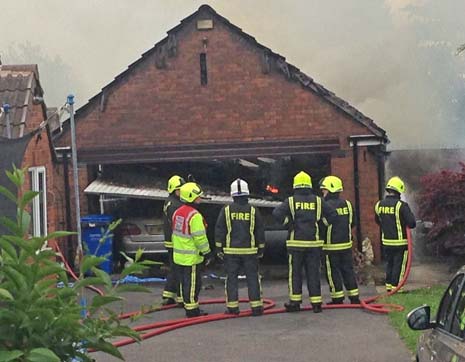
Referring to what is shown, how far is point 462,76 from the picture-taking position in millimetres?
24344

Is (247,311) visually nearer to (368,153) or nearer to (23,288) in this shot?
(368,153)

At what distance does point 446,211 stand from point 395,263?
8.55 feet

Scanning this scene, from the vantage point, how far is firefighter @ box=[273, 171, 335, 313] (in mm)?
10031

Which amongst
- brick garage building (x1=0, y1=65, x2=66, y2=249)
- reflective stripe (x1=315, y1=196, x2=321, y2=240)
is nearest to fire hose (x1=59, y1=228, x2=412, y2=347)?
reflective stripe (x1=315, y1=196, x2=321, y2=240)

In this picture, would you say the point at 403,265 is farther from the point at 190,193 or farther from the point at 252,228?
the point at 190,193

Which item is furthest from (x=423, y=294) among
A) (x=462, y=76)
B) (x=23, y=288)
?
(x=462, y=76)

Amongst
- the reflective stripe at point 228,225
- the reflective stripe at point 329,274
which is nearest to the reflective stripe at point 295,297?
the reflective stripe at point 329,274

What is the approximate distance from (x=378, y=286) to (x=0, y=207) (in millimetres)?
6669

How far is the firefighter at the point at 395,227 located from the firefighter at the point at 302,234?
4.33ft

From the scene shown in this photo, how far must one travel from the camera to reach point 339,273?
10.5 m

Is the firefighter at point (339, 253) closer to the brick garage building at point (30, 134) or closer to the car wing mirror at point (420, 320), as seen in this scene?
the brick garage building at point (30, 134)

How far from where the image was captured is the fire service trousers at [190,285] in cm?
987

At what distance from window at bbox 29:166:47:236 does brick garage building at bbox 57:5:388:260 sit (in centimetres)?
377

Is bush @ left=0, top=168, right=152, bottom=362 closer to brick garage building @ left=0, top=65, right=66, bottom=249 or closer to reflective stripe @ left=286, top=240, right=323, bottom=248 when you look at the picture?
brick garage building @ left=0, top=65, right=66, bottom=249
